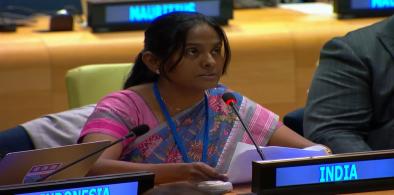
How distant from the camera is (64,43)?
4.32m

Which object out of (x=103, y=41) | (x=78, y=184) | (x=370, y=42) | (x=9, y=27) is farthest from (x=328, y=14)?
(x=78, y=184)

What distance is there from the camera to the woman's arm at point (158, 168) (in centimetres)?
217

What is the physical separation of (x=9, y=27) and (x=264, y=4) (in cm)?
169

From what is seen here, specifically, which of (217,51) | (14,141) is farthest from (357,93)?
(14,141)

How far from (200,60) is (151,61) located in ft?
0.64

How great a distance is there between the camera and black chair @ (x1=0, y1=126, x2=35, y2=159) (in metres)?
2.51

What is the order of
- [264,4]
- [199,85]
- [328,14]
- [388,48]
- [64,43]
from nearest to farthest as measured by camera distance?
[199,85] < [388,48] < [64,43] < [328,14] < [264,4]

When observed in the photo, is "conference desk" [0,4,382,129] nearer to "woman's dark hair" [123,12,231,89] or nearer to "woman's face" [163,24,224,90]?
"woman's dark hair" [123,12,231,89]

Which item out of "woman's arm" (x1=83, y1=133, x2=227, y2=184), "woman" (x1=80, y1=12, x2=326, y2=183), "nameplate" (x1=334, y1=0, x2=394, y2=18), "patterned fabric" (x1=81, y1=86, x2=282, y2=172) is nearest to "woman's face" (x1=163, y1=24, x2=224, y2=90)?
"woman" (x1=80, y1=12, x2=326, y2=183)

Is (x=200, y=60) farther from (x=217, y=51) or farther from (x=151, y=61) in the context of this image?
(x=151, y=61)

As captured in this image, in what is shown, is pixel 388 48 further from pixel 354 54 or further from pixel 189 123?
pixel 189 123

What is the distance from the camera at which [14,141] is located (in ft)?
8.43

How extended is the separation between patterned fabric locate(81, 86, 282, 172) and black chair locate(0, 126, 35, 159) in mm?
197

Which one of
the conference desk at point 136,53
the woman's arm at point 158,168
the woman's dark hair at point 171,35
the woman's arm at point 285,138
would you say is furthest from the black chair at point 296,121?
the conference desk at point 136,53
